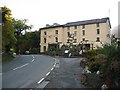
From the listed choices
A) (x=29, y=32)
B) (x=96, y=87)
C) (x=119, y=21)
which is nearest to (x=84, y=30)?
(x=29, y=32)

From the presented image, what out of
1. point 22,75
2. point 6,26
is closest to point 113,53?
point 22,75

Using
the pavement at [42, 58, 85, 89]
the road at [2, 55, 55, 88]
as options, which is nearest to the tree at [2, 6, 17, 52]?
the road at [2, 55, 55, 88]

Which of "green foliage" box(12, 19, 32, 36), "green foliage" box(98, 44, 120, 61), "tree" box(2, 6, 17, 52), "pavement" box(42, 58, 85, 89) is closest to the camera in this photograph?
"green foliage" box(98, 44, 120, 61)

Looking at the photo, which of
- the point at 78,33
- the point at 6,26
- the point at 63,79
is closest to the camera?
the point at 63,79

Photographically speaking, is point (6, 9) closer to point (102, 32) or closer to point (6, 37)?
point (6, 37)

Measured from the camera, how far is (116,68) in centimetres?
968

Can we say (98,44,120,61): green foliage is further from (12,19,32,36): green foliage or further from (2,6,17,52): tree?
(12,19,32,36): green foliage

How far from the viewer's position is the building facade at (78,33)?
6619 centimetres

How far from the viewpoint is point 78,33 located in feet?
235

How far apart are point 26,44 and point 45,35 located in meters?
7.37

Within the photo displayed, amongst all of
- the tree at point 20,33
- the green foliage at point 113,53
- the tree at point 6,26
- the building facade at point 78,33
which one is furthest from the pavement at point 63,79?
the tree at point 20,33

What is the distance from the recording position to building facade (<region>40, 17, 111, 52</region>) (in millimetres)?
66188

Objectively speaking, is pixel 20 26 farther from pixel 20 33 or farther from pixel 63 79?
pixel 63 79

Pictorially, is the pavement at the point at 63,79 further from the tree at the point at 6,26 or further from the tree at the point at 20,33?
the tree at the point at 20,33
